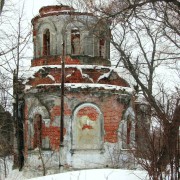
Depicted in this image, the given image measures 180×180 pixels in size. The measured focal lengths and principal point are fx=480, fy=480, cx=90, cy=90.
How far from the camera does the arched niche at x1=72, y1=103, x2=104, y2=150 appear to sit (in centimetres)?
2012

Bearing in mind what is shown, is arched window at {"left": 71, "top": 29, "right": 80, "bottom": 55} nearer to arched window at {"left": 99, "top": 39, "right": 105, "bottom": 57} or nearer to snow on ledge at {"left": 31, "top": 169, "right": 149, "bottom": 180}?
arched window at {"left": 99, "top": 39, "right": 105, "bottom": 57}

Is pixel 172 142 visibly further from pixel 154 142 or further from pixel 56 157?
pixel 56 157

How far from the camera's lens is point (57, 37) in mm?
22391

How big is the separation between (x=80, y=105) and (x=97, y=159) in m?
2.37

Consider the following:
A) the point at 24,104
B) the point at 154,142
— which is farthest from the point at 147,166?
the point at 24,104

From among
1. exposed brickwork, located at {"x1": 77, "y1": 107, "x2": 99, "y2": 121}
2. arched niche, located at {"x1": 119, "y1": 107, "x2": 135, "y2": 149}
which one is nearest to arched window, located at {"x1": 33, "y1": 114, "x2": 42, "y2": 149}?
exposed brickwork, located at {"x1": 77, "y1": 107, "x2": 99, "y2": 121}

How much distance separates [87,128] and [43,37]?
533 cm

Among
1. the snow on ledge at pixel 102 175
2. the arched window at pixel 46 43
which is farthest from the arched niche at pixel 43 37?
the snow on ledge at pixel 102 175

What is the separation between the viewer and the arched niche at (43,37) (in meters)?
22.4

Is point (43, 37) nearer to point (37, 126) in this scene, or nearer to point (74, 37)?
point (74, 37)

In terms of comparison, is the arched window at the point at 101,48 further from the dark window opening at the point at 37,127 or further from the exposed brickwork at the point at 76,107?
the dark window opening at the point at 37,127

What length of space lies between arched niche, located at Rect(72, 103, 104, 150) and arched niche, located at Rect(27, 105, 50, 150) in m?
1.22

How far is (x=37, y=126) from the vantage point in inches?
824

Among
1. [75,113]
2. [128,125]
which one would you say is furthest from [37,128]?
[128,125]
